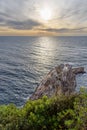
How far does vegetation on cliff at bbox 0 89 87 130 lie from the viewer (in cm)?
1091

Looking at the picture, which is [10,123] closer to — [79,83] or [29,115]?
[29,115]

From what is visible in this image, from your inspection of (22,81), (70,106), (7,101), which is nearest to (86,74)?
(22,81)

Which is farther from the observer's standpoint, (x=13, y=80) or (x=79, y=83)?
(x=13, y=80)

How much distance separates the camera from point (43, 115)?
39.3ft

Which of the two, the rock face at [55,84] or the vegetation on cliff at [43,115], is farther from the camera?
the rock face at [55,84]

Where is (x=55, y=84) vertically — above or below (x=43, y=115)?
below

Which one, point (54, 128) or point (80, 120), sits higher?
point (80, 120)

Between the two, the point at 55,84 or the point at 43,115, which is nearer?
the point at 43,115

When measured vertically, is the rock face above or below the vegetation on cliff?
below

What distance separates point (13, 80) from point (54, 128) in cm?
4877

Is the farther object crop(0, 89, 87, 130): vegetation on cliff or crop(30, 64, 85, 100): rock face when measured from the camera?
crop(30, 64, 85, 100): rock face

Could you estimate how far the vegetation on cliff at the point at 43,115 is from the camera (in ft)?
35.8

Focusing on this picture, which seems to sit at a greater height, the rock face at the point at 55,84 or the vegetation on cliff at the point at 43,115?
the vegetation on cliff at the point at 43,115

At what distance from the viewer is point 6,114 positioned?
506 inches
